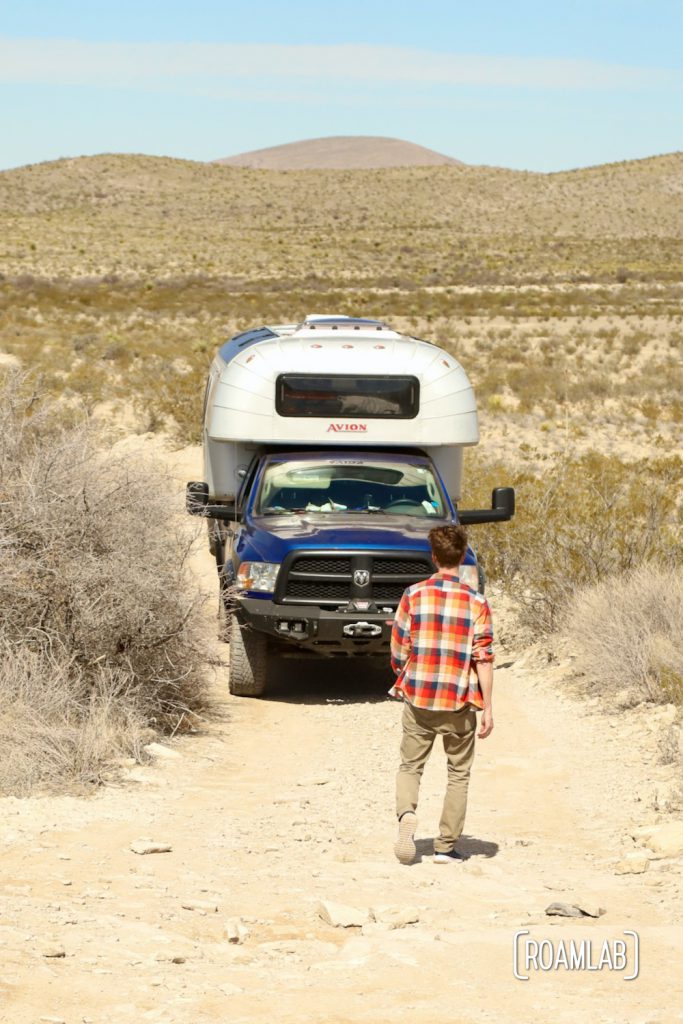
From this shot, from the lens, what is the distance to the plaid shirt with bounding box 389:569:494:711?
248 inches

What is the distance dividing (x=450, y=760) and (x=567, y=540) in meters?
5.78

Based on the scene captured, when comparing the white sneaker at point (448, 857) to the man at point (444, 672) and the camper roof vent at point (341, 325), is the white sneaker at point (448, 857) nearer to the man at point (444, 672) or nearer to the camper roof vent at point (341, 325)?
the man at point (444, 672)

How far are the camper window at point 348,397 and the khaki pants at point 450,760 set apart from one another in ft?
17.9

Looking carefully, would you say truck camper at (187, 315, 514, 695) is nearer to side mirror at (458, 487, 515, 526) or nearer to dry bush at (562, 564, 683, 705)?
side mirror at (458, 487, 515, 526)

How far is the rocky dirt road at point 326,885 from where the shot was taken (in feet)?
15.5

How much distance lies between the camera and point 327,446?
461 inches

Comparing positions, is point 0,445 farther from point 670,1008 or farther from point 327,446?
point 670,1008

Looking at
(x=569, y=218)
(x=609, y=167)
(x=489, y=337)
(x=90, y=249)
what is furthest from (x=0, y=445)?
(x=609, y=167)

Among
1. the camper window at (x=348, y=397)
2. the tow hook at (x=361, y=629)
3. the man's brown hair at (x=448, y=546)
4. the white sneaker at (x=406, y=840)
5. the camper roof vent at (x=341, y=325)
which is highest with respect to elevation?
the camper roof vent at (x=341, y=325)

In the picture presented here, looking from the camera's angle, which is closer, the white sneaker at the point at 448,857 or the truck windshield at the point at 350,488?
the white sneaker at the point at 448,857

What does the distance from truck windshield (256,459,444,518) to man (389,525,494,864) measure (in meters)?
4.17

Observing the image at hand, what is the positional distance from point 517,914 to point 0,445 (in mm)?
5032

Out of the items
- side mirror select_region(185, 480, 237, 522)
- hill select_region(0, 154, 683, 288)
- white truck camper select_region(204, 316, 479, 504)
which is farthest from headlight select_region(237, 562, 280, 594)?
hill select_region(0, 154, 683, 288)

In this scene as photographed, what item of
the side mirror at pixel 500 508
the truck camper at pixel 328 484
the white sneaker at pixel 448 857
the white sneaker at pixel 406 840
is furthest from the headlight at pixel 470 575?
the white sneaker at pixel 406 840
